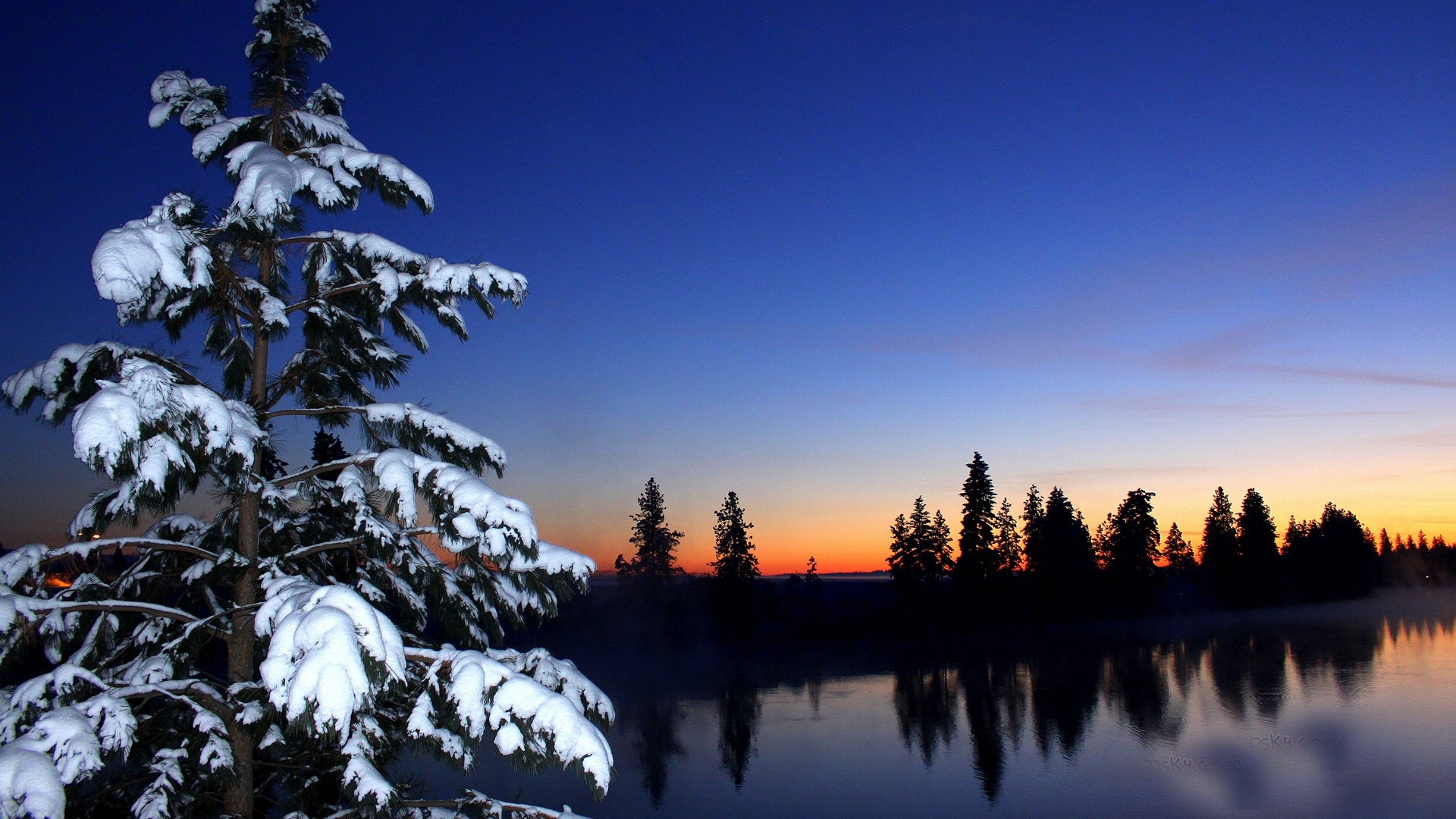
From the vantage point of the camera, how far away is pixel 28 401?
15.3 ft

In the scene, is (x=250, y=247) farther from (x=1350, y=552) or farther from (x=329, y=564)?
(x=1350, y=552)

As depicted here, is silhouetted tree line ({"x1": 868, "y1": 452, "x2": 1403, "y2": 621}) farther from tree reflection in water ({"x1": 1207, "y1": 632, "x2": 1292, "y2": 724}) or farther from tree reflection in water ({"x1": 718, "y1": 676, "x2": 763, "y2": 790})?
tree reflection in water ({"x1": 718, "y1": 676, "x2": 763, "y2": 790})

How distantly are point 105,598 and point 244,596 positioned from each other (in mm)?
721

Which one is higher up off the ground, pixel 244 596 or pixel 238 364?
pixel 238 364

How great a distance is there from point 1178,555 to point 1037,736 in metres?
59.7

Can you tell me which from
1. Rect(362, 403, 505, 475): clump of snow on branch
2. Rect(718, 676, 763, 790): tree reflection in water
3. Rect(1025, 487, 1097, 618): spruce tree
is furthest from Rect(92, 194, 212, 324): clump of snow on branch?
Rect(1025, 487, 1097, 618): spruce tree

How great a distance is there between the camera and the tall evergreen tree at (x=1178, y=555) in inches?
3068

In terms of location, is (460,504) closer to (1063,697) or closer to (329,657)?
(329,657)

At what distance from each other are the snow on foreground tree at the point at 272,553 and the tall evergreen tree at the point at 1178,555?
276 feet

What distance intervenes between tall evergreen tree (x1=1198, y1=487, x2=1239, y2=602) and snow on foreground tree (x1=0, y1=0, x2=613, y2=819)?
7972cm

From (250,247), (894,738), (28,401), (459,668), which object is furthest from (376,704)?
(894,738)

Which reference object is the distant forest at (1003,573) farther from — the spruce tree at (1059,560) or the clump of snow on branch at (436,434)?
the clump of snow on branch at (436,434)

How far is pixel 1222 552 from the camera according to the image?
2862 inches

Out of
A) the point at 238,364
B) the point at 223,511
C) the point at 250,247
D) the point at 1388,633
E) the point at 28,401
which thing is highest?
the point at 250,247
